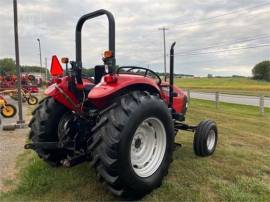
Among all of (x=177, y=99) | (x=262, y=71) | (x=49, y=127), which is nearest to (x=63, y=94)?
(x=49, y=127)

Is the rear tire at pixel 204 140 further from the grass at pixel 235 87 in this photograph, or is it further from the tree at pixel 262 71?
the tree at pixel 262 71

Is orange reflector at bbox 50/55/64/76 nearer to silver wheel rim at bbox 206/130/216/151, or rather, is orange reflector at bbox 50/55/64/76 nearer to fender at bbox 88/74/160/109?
fender at bbox 88/74/160/109

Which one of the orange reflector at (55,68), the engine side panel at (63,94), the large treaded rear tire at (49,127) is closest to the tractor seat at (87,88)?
the engine side panel at (63,94)

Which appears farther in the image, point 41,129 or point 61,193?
point 41,129

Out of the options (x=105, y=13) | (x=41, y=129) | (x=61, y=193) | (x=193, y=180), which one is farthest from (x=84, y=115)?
(x=193, y=180)

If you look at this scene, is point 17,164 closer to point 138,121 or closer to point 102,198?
point 102,198

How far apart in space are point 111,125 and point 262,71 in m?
90.1

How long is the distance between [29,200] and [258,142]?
15.3 ft

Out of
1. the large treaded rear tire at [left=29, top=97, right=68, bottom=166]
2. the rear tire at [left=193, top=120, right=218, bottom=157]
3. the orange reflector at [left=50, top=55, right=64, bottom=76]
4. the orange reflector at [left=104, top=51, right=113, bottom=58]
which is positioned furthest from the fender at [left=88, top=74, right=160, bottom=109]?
the rear tire at [left=193, top=120, right=218, bottom=157]

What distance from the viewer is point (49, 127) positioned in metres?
3.94

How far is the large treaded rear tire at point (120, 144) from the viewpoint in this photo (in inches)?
111

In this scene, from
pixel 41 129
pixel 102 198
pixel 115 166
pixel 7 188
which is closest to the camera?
pixel 115 166

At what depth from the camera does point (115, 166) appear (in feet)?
9.29

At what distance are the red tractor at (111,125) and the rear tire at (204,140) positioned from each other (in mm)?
76
